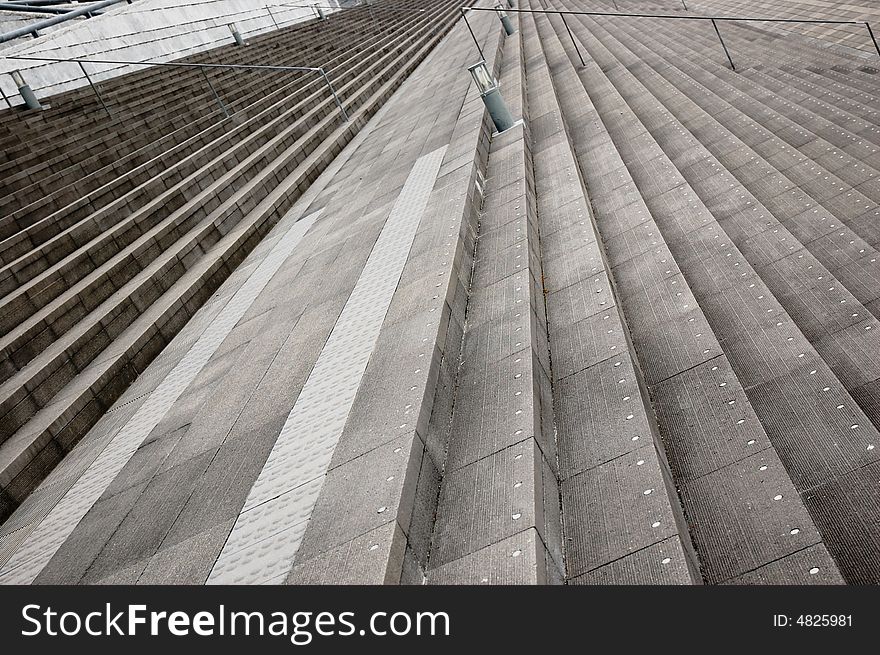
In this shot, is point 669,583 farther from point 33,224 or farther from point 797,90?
point 797,90

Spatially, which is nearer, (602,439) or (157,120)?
(602,439)

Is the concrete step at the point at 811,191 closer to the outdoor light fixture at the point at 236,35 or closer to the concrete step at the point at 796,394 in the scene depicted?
the concrete step at the point at 796,394

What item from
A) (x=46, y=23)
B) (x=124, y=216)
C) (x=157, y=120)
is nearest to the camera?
(x=124, y=216)

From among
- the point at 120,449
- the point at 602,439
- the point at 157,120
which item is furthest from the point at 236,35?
the point at 602,439

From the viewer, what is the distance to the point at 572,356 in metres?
5.06

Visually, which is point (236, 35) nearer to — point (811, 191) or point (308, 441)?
point (811, 191)

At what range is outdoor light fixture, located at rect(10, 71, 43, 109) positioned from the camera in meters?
15.2

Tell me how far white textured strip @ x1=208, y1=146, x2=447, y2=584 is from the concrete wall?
502 inches

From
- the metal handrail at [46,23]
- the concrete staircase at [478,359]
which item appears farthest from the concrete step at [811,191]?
the metal handrail at [46,23]

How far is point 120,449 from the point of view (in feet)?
18.3

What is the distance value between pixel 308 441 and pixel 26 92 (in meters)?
13.9

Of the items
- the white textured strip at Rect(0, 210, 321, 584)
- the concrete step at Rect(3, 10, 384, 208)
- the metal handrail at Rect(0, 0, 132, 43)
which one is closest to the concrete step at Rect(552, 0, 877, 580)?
the white textured strip at Rect(0, 210, 321, 584)

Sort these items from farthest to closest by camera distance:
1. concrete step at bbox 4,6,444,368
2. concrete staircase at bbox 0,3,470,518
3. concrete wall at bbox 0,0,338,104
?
concrete wall at bbox 0,0,338,104 → concrete step at bbox 4,6,444,368 → concrete staircase at bbox 0,3,470,518

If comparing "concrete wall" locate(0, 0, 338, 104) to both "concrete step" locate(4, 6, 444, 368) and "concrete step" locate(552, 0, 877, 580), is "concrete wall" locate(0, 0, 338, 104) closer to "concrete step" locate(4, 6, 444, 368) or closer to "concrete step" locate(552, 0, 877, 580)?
"concrete step" locate(4, 6, 444, 368)
